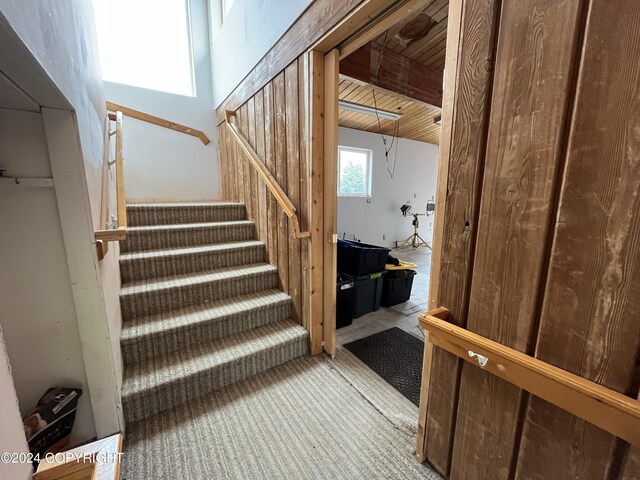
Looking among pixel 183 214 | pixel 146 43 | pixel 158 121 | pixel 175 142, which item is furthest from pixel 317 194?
pixel 146 43

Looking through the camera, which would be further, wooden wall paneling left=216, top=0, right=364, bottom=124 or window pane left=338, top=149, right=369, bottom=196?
window pane left=338, top=149, right=369, bottom=196

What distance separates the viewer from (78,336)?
1291 mm

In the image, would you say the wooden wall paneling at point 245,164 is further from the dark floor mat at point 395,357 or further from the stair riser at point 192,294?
the dark floor mat at point 395,357

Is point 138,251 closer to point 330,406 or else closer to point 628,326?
point 330,406

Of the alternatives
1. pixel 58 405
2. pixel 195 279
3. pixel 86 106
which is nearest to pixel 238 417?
pixel 58 405

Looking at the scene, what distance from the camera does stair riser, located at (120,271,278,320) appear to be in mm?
1944

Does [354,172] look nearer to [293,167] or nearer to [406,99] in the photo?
[406,99]

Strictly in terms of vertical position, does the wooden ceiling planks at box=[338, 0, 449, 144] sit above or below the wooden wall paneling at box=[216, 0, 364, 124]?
above

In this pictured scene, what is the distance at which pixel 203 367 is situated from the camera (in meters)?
1.75

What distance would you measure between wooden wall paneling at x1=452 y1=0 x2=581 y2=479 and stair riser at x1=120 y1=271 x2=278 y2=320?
1823 mm

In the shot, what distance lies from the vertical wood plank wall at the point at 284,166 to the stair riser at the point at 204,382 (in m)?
0.30

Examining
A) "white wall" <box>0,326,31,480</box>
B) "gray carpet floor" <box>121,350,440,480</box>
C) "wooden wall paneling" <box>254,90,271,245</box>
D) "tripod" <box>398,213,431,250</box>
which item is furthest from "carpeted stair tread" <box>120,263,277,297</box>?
"tripod" <box>398,213,431,250</box>

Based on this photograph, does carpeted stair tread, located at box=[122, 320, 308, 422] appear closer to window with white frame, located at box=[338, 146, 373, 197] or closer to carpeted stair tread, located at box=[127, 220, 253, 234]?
carpeted stair tread, located at box=[127, 220, 253, 234]

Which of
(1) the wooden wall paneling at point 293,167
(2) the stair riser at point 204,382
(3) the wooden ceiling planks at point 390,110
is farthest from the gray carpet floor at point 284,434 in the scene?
(3) the wooden ceiling planks at point 390,110
